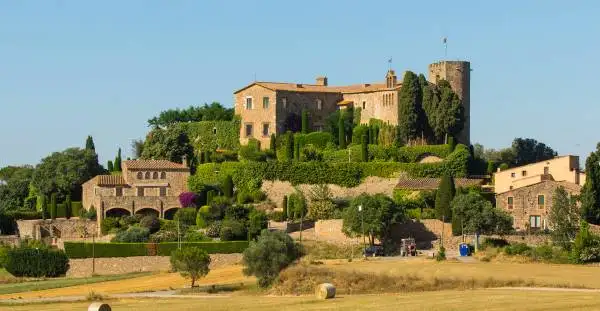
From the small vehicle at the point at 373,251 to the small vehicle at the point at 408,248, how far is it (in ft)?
4.24

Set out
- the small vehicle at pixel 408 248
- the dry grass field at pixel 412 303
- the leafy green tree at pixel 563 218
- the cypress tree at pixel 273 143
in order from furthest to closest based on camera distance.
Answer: the cypress tree at pixel 273 143 → the small vehicle at pixel 408 248 → the leafy green tree at pixel 563 218 → the dry grass field at pixel 412 303

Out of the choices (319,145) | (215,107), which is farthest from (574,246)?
(215,107)

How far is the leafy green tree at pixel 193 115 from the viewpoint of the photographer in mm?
108875

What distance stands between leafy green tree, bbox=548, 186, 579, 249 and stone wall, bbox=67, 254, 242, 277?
1819 cm

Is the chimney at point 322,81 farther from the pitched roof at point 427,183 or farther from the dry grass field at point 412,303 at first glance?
the dry grass field at point 412,303

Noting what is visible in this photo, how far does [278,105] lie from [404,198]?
55.4 ft

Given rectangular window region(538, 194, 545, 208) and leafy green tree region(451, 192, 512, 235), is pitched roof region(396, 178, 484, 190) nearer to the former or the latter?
rectangular window region(538, 194, 545, 208)

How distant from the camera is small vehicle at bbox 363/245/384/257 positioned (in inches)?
3061

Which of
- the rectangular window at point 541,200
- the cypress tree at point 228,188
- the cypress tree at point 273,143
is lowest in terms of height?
the rectangular window at point 541,200

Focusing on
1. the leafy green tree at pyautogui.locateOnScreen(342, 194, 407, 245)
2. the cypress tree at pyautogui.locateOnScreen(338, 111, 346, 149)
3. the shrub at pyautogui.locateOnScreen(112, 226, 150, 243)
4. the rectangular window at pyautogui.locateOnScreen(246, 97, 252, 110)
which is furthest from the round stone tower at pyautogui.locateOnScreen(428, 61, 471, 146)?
the shrub at pyautogui.locateOnScreen(112, 226, 150, 243)

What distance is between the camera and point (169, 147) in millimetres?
97812

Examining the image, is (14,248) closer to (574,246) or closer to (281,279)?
(281,279)

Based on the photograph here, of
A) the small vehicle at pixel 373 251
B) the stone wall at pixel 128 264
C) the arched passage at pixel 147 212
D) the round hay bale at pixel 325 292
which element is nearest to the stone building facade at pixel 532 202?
the small vehicle at pixel 373 251

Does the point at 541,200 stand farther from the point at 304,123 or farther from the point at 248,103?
the point at 248,103
